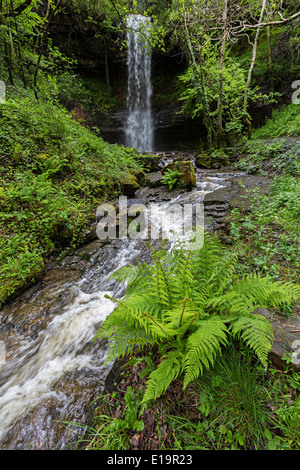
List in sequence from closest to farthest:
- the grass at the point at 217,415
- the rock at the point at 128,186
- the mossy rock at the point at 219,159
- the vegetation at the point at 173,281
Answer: the grass at the point at 217,415, the vegetation at the point at 173,281, the rock at the point at 128,186, the mossy rock at the point at 219,159

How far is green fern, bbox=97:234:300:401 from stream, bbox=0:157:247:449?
78cm

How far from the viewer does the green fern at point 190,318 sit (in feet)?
4.38

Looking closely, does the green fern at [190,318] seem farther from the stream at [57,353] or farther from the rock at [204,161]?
the rock at [204,161]

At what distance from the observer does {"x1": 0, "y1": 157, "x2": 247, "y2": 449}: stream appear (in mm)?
1812

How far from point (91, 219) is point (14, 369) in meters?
3.55

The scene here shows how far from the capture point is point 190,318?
4.90 feet

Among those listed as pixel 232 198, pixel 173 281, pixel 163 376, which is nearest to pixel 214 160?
pixel 232 198

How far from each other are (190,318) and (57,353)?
2.19 m

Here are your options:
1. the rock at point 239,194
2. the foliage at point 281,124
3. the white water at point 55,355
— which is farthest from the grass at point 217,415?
the foliage at point 281,124

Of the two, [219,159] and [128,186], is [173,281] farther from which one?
[219,159]

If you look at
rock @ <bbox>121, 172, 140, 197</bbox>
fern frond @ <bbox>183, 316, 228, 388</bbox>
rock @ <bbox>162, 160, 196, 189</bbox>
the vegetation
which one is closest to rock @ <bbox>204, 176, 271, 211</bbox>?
the vegetation

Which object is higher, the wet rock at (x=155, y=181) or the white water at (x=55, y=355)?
the wet rock at (x=155, y=181)

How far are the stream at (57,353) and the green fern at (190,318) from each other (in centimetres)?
78

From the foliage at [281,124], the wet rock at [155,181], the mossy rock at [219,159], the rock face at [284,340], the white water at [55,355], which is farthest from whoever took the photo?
the mossy rock at [219,159]
